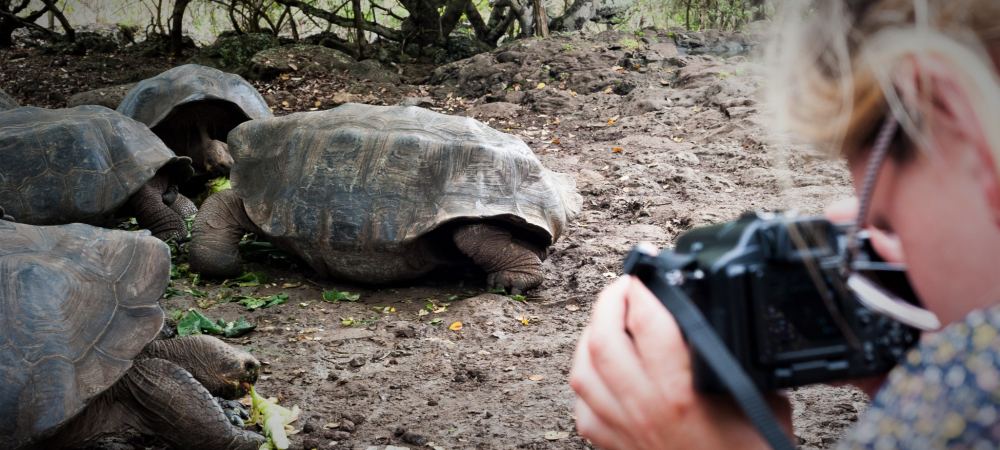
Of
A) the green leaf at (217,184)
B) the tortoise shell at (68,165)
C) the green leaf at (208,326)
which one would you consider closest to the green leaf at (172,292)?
the green leaf at (208,326)

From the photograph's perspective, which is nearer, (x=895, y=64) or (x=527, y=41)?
(x=895, y=64)

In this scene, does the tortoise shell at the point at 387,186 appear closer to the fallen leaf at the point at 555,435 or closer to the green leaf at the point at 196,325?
the green leaf at the point at 196,325

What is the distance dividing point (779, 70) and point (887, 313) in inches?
8.6

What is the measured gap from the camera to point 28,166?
493 centimetres

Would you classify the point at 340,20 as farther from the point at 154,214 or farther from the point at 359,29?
the point at 154,214

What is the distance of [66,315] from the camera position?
257 centimetres

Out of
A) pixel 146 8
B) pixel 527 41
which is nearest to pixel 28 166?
pixel 527 41

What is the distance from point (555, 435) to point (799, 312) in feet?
6.73

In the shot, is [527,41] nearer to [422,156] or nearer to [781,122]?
[422,156]

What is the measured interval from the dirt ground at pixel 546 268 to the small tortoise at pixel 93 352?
0.25 meters

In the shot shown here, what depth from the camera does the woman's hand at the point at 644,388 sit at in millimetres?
771

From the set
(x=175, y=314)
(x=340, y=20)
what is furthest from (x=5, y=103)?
(x=340, y=20)

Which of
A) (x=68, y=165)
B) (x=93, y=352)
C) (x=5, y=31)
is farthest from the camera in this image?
(x=5, y=31)

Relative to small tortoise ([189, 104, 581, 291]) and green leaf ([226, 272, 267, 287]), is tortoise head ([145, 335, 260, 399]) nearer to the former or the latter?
small tortoise ([189, 104, 581, 291])
